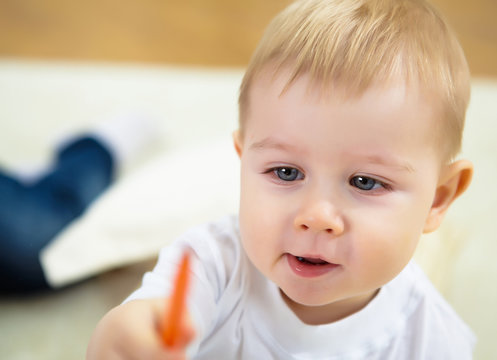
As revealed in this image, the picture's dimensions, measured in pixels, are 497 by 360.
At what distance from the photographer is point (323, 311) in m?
0.53

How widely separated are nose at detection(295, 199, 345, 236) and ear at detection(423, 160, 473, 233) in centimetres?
13

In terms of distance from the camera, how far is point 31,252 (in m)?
0.80

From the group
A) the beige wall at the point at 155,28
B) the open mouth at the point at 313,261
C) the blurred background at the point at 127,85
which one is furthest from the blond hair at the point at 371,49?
the beige wall at the point at 155,28

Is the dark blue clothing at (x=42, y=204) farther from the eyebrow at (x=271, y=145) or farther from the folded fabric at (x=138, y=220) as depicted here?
the eyebrow at (x=271, y=145)

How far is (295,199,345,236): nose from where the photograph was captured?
0.42 metres

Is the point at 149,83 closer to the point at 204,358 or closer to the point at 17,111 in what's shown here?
the point at 17,111

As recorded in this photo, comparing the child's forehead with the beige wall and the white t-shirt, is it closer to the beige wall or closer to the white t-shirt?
the white t-shirt

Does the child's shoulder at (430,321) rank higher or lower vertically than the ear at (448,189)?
lower

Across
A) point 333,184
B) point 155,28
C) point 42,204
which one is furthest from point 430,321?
point 155,28

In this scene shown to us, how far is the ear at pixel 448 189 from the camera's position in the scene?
51cm

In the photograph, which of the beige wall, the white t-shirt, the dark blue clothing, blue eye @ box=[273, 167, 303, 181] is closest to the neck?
the white t-shirt

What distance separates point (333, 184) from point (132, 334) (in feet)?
0.54

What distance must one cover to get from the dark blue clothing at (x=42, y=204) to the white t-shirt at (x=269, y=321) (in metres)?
0.35

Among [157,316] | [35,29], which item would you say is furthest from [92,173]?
[35,29]
